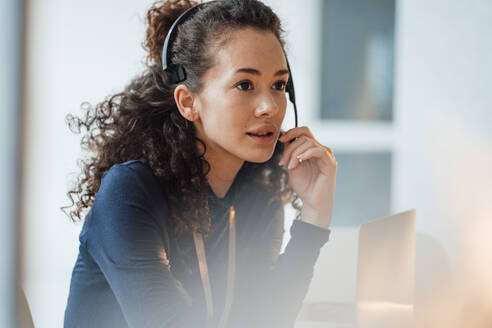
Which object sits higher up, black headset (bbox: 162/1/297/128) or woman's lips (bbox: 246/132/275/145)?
black headset (bbox: 162/1/297/128)

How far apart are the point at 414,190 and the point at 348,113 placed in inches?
42.0

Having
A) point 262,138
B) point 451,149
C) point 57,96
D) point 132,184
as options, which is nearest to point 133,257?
point 132,184

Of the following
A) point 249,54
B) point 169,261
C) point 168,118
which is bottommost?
point 169,261

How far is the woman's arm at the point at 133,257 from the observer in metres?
0.69

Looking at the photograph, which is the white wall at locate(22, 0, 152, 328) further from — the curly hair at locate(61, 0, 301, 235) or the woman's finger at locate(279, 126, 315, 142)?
the woman's finger at locate(279, 126, 315, 142)

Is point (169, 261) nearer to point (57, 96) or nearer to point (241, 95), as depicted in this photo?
point (241, 95)

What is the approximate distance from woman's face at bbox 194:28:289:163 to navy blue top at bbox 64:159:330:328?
147 millimetres

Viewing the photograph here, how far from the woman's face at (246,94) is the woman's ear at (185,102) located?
0.03 ft

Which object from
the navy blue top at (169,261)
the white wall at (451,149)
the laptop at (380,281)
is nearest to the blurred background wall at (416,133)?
the white wall at (451,149)

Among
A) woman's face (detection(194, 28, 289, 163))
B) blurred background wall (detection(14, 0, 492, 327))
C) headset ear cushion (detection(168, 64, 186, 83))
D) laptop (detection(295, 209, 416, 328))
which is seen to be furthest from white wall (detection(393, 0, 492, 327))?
headset ear cushion (detection(168, 64, 186, 83))

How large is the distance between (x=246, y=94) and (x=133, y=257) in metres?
0.30

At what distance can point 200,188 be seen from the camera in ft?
2.83

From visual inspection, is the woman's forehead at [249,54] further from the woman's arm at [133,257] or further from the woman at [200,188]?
the woman's arm at [133,257]

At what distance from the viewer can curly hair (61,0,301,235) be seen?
0.80 m
